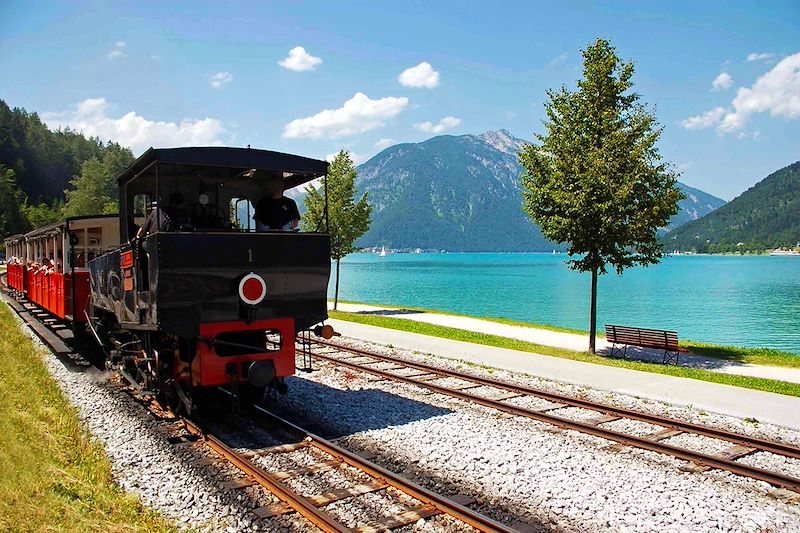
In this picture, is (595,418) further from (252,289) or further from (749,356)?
(749,356)

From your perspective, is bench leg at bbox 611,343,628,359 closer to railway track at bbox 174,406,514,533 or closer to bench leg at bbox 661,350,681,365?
bench leg at bbox 661,350,681,365

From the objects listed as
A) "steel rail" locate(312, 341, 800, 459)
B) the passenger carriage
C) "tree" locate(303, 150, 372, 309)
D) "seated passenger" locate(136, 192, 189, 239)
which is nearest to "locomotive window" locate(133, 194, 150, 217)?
"seated passenger" locate(136, 192, 189, 239)

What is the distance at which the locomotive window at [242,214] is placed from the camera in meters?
9.38

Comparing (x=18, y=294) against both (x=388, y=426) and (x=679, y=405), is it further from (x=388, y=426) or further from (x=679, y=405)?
(x=679, y=405)

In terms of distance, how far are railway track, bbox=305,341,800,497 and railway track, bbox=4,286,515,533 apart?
6.53ft

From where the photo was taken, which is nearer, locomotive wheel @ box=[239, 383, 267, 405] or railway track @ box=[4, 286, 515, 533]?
railway track @ box=[4, 286, 515, 533]

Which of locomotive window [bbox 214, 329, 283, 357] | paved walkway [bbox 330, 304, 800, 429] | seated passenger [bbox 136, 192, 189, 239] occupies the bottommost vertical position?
paved walkway [bbox 330, 304, 800, 429]

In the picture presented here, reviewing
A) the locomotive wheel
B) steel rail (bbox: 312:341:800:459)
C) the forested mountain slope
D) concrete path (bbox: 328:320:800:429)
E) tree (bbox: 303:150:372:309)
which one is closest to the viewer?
steel rail (bbox: 312:341:800:459)

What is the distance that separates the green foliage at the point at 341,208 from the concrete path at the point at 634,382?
444 inches

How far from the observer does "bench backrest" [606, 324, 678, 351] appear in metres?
17.2

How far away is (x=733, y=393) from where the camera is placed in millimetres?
11359

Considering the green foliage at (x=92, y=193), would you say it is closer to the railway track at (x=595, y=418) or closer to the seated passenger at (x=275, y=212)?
the railway track at (x=595, y=418)

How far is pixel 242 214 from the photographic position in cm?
952

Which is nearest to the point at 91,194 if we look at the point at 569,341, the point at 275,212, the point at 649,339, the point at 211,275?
the point at 569,341
